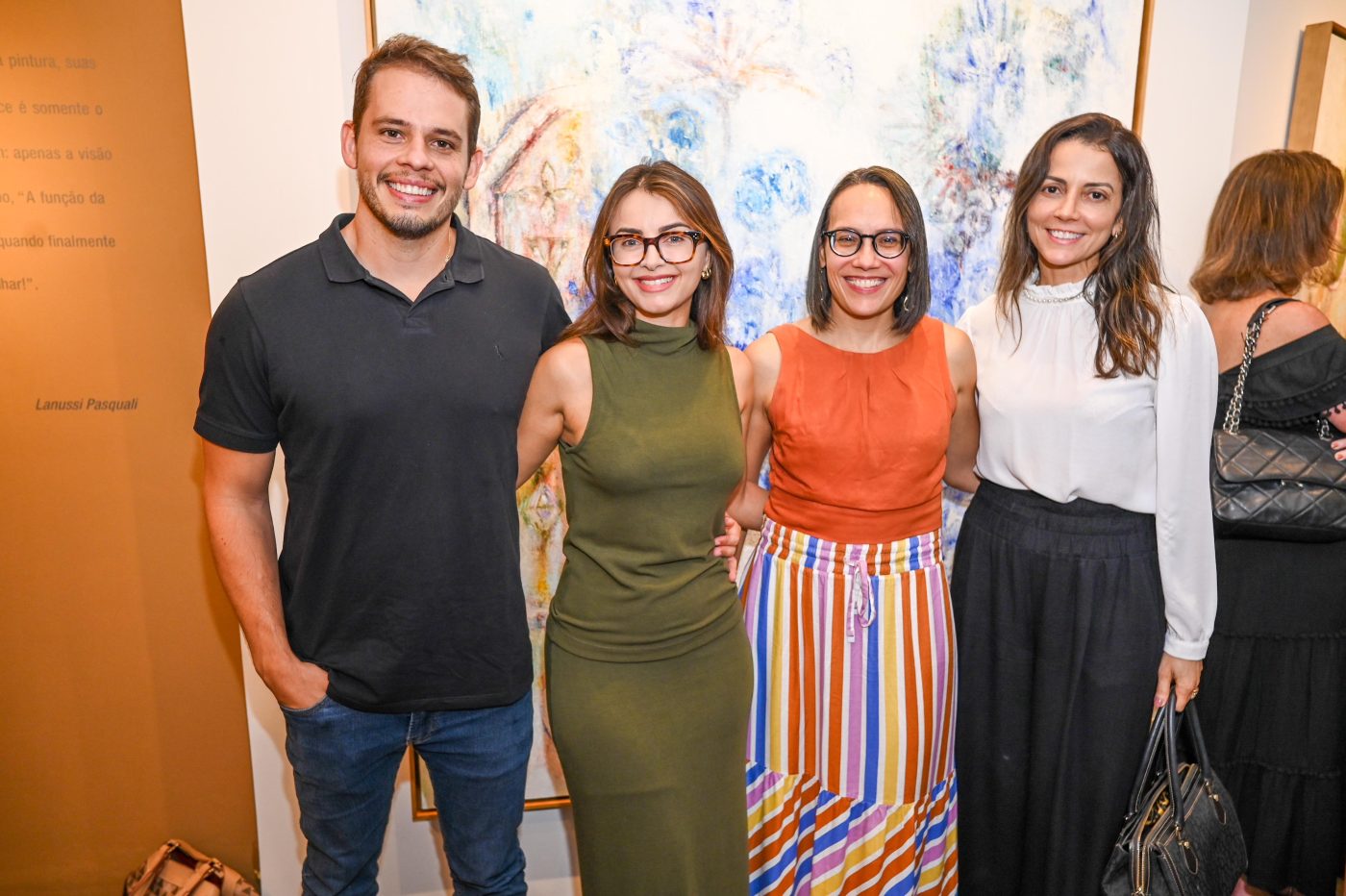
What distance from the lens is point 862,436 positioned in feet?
6.18

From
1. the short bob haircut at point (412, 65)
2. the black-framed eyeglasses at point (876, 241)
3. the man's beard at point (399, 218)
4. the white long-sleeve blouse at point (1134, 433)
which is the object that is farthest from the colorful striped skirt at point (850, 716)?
the short bob haircut at point (412, 65)

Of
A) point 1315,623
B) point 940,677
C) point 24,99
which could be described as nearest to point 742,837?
point 940,677

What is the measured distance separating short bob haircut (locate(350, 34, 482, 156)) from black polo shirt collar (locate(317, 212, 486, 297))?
20cm

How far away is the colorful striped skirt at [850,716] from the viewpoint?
188 cm

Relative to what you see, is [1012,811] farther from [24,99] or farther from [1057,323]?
[24,99]

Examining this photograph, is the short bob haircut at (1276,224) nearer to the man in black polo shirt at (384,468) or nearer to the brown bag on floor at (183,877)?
the man in black polo shirt at (384,468)

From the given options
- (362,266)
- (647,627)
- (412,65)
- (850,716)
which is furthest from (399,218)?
(850,716)

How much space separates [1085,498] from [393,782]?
5.30 ft

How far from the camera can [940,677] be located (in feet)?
6.29

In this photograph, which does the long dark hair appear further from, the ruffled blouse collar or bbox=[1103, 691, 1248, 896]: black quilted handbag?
bbox=[1103, 691, 1248, 896]: black quilted handbag

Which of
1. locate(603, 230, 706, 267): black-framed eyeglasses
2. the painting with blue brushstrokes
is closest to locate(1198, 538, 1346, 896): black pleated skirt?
the painting with blue brushstrokes

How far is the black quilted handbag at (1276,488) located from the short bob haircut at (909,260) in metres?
0.89

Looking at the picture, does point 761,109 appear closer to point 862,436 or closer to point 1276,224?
point 862,436

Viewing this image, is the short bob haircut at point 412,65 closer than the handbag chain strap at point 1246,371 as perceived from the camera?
Yes
